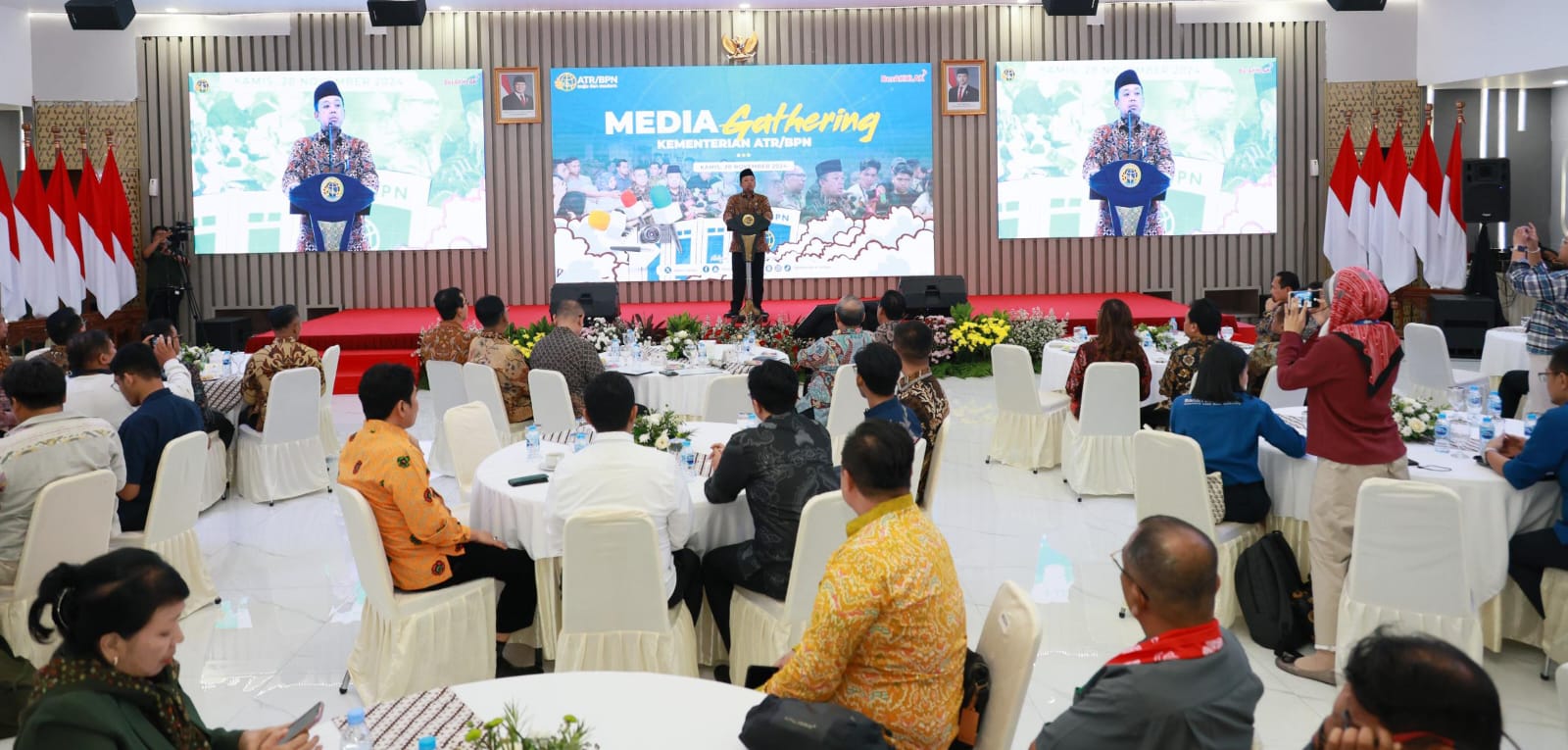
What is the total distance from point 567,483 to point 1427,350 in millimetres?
6584

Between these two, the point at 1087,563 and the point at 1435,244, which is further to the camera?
the point at 1435,244

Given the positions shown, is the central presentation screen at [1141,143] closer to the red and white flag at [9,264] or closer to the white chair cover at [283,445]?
the white chair cover at [283,445]

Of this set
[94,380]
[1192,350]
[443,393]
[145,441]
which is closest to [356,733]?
[145,441]

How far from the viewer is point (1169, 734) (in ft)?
7.55

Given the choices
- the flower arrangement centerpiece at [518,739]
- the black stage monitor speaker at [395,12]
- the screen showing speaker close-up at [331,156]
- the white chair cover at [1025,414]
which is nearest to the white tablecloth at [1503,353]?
the white chair cover at [1025,414]

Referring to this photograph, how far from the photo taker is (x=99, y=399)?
642cm

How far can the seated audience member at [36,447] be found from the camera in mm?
4637

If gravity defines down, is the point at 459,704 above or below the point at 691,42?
below

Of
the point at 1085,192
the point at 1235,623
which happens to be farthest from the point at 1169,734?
the point at 1085,192

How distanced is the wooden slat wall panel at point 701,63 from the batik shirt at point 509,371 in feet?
22.0

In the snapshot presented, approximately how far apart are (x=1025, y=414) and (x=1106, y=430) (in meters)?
0.89

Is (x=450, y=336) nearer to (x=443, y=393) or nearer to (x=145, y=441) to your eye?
(x=443, y=393)

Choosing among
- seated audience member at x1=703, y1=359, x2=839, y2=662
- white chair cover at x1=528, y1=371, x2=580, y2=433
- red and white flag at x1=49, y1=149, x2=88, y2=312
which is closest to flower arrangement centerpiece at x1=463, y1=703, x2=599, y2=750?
seated audience member at x1=703, y1=359, x2=839, y2=662

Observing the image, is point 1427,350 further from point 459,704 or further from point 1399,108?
point 459,704
